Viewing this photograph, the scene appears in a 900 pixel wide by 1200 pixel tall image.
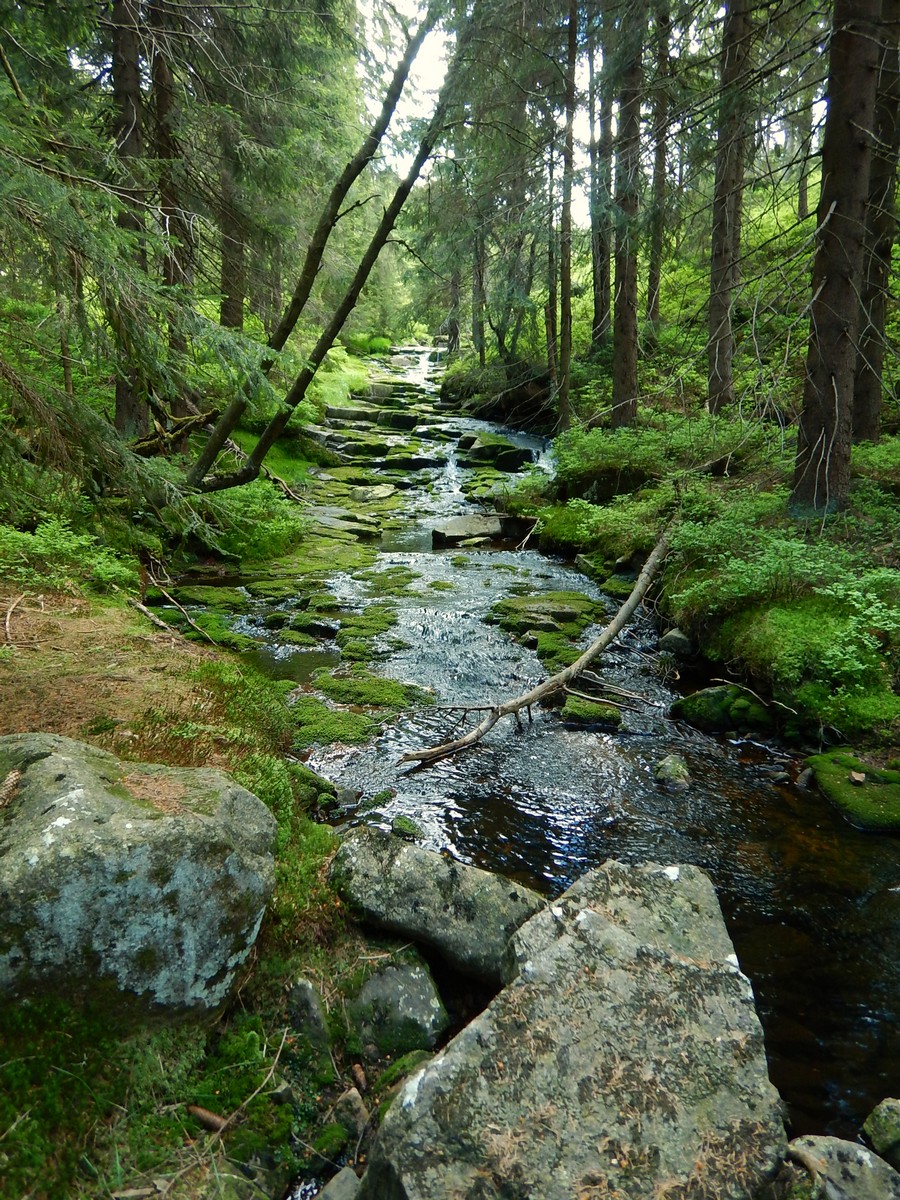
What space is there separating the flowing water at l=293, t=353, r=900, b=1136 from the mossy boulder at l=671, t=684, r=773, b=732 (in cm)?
18

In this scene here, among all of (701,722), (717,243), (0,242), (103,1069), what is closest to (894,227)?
(717,243)

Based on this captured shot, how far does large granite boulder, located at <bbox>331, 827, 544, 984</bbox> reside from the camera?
3193 millimetres

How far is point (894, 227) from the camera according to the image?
8.23m

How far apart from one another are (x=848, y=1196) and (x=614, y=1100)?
788 millimetres

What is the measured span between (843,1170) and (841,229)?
8.04 m

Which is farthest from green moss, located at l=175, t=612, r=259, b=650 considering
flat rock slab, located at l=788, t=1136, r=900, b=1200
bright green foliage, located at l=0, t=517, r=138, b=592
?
flat rock slab, located at l=788, t=1136, r=900, b=1200

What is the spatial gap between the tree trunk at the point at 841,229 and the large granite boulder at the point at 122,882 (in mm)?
7281

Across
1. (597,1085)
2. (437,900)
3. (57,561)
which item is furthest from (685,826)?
(57,561)

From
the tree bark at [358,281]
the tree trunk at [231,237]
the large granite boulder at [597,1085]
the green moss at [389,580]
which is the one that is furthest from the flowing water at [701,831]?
the tree trunk at [231,237]

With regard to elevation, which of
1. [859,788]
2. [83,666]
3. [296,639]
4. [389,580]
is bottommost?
[859,788]

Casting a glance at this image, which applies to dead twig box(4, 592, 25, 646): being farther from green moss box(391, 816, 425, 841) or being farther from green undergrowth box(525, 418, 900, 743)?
green undergrowth box(525, 418, 900, 743)

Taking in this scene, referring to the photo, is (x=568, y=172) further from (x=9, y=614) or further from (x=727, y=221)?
(x=9, y=614)

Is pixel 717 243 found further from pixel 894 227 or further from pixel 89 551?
pixel 89 551

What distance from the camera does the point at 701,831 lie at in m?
4.96
